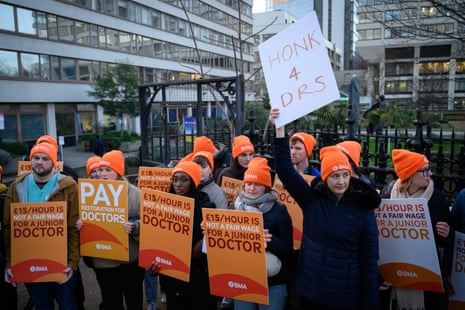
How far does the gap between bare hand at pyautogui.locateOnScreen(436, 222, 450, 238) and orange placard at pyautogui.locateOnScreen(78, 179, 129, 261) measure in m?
2.72

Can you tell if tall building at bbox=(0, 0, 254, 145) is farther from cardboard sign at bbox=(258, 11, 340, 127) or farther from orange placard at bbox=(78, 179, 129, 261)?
cardboard sign at bbox=(258, 11, 340, 127)

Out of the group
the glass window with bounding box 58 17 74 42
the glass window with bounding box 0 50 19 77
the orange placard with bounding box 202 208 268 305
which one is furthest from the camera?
the glass window with bounding box 58 17 74 42

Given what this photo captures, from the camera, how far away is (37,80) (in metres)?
26.3

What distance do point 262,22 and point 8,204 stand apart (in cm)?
7349

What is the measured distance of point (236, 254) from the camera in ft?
9.36

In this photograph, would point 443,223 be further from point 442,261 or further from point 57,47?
point 57,47

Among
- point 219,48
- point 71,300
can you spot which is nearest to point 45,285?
point 71,300

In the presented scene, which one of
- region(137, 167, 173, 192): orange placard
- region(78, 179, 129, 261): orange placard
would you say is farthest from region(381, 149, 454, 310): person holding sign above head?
region(137, 167, 173, 192): orange placard

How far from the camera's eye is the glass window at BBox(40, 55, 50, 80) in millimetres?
26703

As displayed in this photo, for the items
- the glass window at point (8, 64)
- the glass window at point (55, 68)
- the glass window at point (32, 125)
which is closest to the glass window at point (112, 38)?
the glass window at point (55, 68)

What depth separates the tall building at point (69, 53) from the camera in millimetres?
24828

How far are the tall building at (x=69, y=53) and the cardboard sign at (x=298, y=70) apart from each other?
1661 centimetres

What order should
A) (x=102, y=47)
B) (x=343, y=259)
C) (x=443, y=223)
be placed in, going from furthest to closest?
(x=102, y=47), (x=443, y=223), (x=343, y=259)

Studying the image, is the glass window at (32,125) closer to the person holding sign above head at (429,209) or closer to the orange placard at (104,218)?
the orange placard at (104,218)
